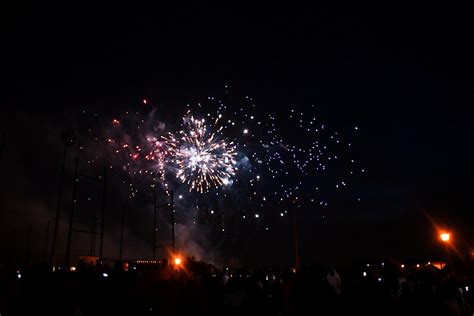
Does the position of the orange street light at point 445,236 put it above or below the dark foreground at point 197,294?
above

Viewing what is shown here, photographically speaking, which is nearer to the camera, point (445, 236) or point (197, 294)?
point (197, 294)

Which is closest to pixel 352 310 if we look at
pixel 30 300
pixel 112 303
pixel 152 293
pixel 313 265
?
pixel 313 265

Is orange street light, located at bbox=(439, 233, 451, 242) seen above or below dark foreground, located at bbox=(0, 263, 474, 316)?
above

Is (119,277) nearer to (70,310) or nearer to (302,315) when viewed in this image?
(70,310)

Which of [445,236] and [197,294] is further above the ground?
[445,236]

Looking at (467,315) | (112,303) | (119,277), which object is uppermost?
(119,277)

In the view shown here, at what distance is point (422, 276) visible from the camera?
9.47 meters

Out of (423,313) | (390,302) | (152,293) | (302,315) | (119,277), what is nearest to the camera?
(302,315)

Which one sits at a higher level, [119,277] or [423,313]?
[119,277]

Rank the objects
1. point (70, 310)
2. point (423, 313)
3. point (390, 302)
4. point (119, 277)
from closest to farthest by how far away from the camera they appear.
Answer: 1. point (423, 313)
2. point (390, 302)
3. point (70, 310)
4. point (119, 277)

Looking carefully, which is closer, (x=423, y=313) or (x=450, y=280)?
(x=423, y=313)

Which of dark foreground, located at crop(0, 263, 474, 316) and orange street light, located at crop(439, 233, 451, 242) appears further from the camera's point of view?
orange street light, located at crop(439, 233, 451, 242)

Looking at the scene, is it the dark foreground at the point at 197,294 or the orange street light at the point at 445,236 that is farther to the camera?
the orange street light at the point at 445,236

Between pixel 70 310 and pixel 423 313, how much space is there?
29.9 ft
